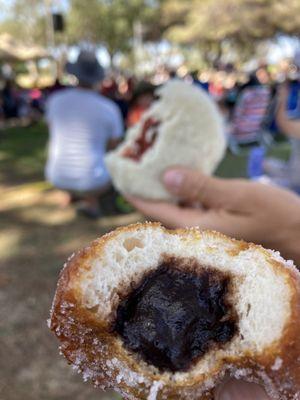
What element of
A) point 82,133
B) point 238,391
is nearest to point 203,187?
point 238,391

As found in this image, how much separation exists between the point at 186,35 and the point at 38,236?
29.5 m

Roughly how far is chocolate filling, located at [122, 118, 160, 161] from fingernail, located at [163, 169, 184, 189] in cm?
22

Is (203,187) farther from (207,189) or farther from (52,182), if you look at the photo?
(52,182)

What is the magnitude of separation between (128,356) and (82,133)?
4275 millimetres

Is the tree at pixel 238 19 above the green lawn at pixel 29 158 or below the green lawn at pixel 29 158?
above

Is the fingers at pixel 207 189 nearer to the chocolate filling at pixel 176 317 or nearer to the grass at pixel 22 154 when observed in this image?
the chocolate filling at pixel 176 317

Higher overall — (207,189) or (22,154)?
(207,189)

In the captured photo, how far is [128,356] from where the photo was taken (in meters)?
1.10

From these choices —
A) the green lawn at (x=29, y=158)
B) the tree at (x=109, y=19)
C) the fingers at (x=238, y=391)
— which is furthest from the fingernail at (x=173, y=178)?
the tree at (x=109, y=19)

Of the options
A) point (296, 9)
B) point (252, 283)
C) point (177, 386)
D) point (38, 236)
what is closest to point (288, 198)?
point (252, 283)

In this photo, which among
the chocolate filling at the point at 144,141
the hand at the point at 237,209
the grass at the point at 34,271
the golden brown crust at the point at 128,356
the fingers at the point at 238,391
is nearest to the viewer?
the golden brown crust at the point at 128,356

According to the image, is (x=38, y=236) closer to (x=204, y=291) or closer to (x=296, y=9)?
(x=204, y=291)

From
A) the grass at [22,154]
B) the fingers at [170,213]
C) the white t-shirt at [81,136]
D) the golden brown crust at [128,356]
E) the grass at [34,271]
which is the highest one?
the golden brown crust at [128,356]

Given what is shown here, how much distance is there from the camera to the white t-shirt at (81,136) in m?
5.13
